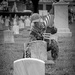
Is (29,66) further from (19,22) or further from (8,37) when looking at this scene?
(19,22)

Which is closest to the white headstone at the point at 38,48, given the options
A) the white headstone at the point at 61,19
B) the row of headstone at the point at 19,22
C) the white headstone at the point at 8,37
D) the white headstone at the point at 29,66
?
the white headstone at the point at 29,66

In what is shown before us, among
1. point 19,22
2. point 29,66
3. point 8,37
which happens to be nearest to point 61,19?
point 8,37

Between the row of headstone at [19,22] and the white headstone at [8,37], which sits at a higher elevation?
the row of headstone at [19,22]

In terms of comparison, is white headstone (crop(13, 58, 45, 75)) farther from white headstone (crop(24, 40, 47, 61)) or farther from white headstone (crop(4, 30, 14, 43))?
white headstone (crop(4, 30, 14, 43))

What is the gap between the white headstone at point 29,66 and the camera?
4043mm

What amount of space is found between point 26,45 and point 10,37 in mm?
5169

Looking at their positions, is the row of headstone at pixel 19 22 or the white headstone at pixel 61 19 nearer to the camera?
the white headstone at pixel 61 19

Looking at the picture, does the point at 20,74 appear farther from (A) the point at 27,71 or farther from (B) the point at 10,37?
(B) the point at 10,37

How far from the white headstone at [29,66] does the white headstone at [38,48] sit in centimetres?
271

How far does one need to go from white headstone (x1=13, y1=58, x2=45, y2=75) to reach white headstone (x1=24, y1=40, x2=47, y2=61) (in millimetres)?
2707

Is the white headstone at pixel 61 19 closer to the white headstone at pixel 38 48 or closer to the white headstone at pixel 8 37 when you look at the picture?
the white headstone at pixel 8 37

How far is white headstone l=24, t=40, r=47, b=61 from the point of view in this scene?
6.88 metres

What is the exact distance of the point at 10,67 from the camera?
6922mm

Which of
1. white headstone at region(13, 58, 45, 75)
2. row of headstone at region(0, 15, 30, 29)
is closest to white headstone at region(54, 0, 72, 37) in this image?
row of headstone at region(0, 15, 30, 29)
